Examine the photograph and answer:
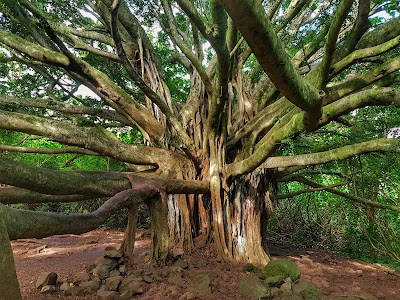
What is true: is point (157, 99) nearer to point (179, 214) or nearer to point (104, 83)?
point (104, 83)

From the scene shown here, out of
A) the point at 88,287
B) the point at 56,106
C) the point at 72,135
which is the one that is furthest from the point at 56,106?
the point at 88,287

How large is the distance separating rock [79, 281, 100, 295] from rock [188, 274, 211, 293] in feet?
3.34

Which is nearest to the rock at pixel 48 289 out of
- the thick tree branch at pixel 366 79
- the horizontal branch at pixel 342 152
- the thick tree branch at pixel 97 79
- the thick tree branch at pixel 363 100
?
the thick tree branch at pixel 97 79

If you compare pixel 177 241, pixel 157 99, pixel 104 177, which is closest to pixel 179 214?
pixel 177 241

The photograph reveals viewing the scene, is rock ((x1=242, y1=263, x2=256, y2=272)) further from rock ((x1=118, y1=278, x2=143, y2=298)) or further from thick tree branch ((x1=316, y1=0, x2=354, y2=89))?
thick tree branch ((x1=316, y1=0, x2=354, y2=89))

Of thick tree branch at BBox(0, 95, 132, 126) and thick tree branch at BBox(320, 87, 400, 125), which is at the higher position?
thick tree branch at BBox(0, 95, 132, 126)

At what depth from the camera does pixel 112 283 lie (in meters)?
3.55

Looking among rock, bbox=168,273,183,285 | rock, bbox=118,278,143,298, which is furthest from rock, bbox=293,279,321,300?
rock, bbox=118,278,143,298

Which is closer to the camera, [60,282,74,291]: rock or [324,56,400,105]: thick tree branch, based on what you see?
[324,56,400,105]: thick tree branch

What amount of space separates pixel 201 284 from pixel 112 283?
3.23 feet

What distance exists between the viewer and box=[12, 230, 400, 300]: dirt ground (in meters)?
3.64

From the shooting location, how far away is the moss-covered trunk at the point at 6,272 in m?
1.39

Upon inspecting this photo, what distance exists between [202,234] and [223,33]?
3673 millimetres

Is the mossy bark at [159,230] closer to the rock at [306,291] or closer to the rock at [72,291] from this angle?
the rock at [72,291]
